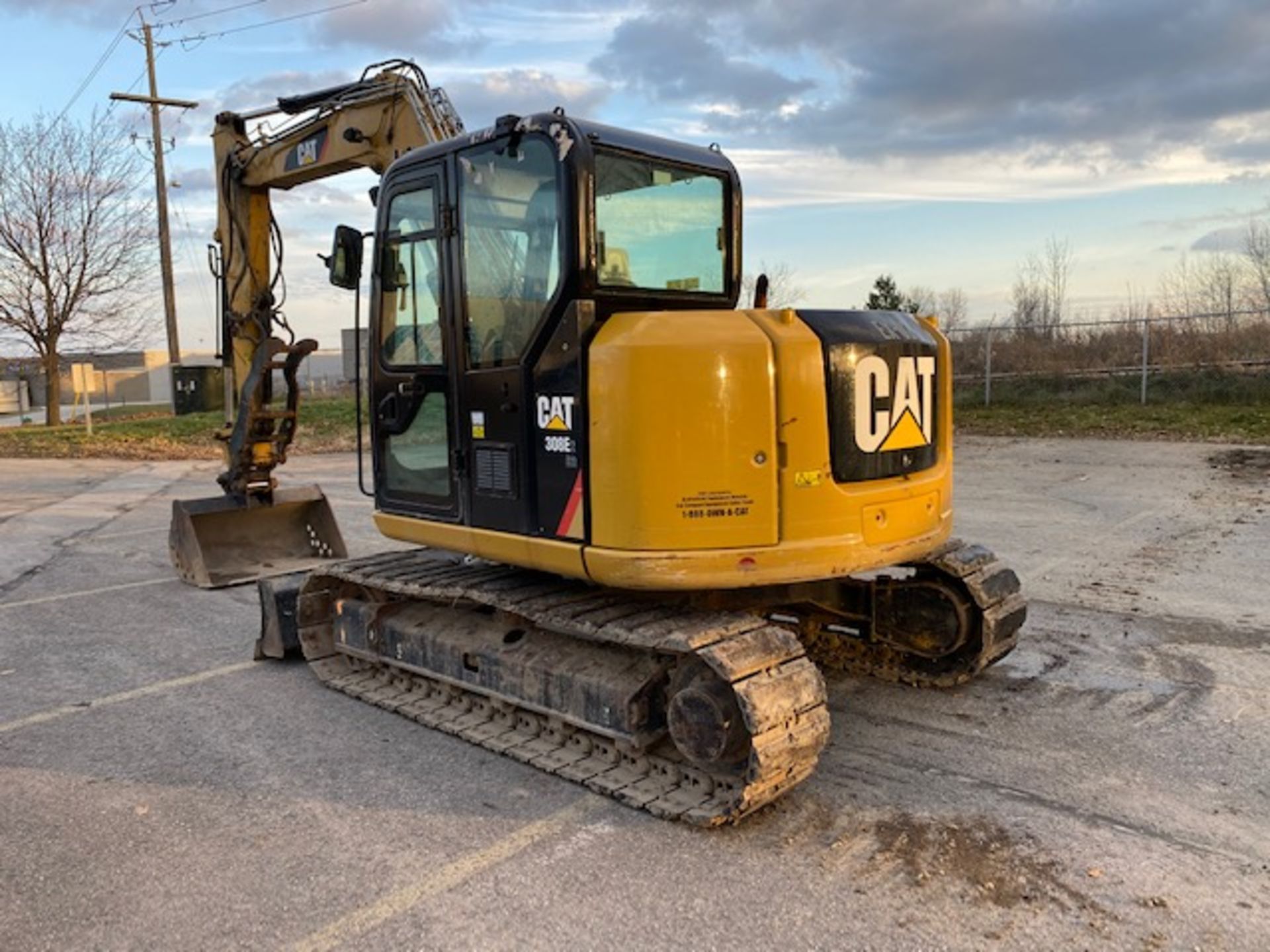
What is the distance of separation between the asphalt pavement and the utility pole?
24.1 meters

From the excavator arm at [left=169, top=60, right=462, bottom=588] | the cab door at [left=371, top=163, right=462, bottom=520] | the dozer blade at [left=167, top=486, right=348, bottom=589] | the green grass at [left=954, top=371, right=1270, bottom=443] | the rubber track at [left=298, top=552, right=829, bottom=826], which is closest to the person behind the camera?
the rubber track at [left=298, top=552, right=829, bottom=826]

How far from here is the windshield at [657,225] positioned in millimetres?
4715

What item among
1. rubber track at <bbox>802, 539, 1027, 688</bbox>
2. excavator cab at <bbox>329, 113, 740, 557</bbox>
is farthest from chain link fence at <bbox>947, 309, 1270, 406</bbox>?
excavator cab at <bbox>329, 113, 740, 557</bbox>

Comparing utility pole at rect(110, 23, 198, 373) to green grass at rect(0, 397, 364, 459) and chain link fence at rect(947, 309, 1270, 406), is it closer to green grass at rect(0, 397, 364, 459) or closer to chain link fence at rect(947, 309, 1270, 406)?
green grass at rect(0, 397, 364, 459)

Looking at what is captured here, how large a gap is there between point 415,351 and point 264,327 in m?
3.72

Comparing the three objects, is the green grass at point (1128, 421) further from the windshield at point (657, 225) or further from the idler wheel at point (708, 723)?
the idler wheel at point (708, 723)

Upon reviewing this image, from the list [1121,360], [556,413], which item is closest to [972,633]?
[556,413]

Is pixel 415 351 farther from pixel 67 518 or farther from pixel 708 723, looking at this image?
pixel 67 518

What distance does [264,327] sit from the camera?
8.48 metres

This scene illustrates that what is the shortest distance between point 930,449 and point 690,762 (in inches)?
77.1

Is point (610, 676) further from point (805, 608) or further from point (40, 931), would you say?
point (40, 931)

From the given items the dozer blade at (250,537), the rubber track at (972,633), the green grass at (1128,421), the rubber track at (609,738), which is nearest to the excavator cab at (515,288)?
the rubber track at (609,738)

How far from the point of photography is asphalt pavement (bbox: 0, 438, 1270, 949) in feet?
11.1

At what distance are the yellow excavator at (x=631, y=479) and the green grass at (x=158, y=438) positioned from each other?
1610 cm
